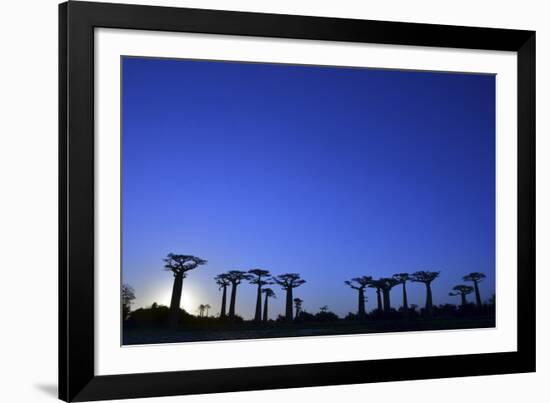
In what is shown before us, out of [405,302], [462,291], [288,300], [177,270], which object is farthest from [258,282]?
[462,291]

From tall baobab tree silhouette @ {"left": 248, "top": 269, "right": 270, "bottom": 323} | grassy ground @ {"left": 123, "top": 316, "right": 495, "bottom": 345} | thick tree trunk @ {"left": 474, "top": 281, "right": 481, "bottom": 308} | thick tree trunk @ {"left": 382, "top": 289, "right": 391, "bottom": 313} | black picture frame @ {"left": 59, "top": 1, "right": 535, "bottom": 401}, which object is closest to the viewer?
black picture frame @ {"left": 59, "top": 1, "right": 535, "bottom": 401}

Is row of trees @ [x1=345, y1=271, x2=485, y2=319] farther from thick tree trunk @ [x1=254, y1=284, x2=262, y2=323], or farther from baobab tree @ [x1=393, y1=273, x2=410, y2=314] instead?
thick tree trunk @ [x1=254, y1=284, x2=262, y2=323]

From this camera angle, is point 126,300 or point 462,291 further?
point 462,291

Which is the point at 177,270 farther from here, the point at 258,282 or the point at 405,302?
the point at 405,302

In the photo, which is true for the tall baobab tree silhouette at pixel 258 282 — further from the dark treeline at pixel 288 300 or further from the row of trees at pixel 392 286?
the row of trees at pixel 392 286

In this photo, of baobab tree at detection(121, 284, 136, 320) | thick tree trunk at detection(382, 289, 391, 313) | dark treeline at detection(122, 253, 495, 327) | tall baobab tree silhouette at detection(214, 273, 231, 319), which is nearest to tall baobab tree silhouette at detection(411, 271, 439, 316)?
dark treeline at detection(122, 253, 495, 327)

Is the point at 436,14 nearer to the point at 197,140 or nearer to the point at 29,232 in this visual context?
the point at 197,140
